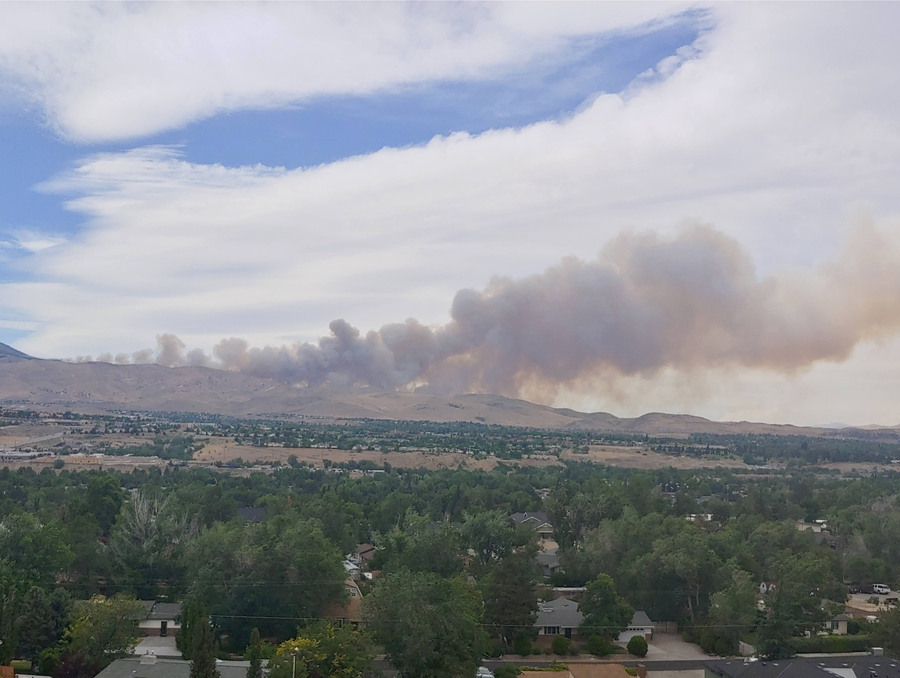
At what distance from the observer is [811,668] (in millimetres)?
35125

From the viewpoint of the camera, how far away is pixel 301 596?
41.0 metres

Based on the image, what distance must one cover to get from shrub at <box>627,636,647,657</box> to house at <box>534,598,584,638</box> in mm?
3102

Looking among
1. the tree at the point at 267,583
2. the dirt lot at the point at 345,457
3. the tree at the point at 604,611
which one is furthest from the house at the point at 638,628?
the dirt lot at the point at 345,457

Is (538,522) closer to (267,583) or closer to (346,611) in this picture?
(346,611)

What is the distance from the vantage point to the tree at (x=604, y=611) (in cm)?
4391

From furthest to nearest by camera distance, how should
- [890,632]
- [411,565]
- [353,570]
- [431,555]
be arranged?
[353,570] < [431,555] < [411,565] < [890,632]

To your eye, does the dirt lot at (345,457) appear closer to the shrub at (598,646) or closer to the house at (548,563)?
the house at (548,563)

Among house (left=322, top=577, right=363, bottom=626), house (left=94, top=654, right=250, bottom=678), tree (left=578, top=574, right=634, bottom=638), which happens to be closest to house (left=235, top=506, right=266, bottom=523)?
house (left=322, top=577, right=363, bottom=626)

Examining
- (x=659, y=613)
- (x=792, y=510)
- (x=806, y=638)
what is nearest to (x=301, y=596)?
(x=659, y=613)

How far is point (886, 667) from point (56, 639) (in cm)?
3307

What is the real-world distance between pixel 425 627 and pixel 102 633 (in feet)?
41.7

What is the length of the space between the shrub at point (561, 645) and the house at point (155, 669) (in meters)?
14.8

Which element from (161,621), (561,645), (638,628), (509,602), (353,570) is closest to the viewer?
(561,645)

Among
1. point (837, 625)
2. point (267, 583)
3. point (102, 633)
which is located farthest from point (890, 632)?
point (102, 633)
